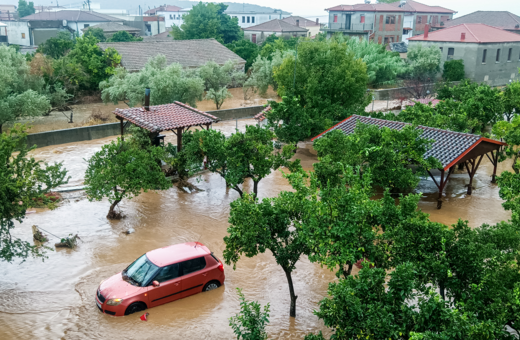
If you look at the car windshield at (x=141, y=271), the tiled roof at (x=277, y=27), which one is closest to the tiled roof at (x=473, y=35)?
the tiled roof at (x=277, y=27)

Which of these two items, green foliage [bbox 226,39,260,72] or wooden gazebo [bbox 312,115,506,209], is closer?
wooden gazebo [bbox 312,115,506,209]

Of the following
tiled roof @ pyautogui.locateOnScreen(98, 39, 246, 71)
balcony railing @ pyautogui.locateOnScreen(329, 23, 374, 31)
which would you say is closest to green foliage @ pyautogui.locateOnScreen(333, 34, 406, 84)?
tiled roof @ pyautogui.locateOnScreen(98, 39, 246, 71)

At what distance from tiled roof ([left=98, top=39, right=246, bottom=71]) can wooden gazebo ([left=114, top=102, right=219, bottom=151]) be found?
71.7 feet

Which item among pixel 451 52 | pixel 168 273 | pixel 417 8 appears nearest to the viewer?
pixel 168 273

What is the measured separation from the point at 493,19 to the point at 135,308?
262ft

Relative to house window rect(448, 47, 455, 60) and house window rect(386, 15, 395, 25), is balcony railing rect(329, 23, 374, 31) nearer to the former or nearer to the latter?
house window rect(386, 15, 395, 25)

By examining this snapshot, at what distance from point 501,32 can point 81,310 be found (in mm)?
56436

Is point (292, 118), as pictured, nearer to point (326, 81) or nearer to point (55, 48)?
point (326, 81)

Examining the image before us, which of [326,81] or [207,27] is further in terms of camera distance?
[207,27]

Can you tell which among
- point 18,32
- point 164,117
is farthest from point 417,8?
point 18,32

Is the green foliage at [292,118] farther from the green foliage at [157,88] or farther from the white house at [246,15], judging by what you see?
the white house at [246,15]

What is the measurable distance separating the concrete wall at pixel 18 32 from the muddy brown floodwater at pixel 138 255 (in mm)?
A: 73476

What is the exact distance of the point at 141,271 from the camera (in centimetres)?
1210

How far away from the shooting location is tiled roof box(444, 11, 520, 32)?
236ft
